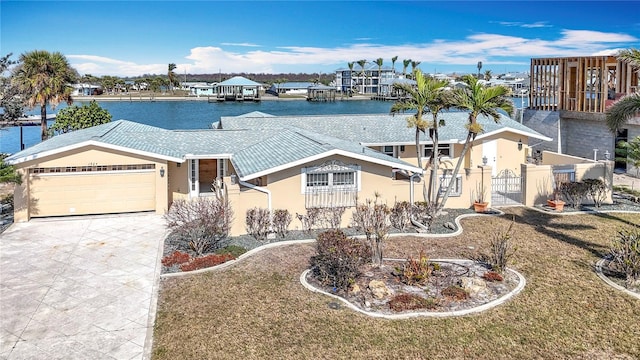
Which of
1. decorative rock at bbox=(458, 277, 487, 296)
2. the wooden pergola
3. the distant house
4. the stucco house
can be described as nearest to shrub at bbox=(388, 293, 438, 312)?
decorative rock at bbox=(458, 277, 487, 296)

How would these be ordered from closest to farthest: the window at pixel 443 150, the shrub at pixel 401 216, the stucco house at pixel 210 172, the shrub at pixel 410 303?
the shrub at pixel 410 303 < the stucco house at pixel 210 172 < the shrub at pixel 401 216 < the window at pixel 443 150

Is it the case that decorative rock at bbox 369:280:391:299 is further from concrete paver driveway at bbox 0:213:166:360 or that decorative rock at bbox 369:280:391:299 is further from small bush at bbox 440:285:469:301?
concrete paver driveway at bbox 0:213:166:360

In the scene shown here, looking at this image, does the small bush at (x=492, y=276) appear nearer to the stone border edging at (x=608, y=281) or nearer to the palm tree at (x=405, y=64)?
the stone border edging at (x=608, y=281)

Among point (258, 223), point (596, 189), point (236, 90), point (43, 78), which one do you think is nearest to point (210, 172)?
point (258, 223)

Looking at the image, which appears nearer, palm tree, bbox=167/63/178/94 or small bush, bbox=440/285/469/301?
small bush, bbox=440/285/469/301

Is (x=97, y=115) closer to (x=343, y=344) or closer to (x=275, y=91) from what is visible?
(x=343, y=344)

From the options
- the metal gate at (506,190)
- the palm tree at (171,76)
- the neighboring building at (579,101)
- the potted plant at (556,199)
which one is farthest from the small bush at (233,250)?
Result: the palm tree at (171,76)
